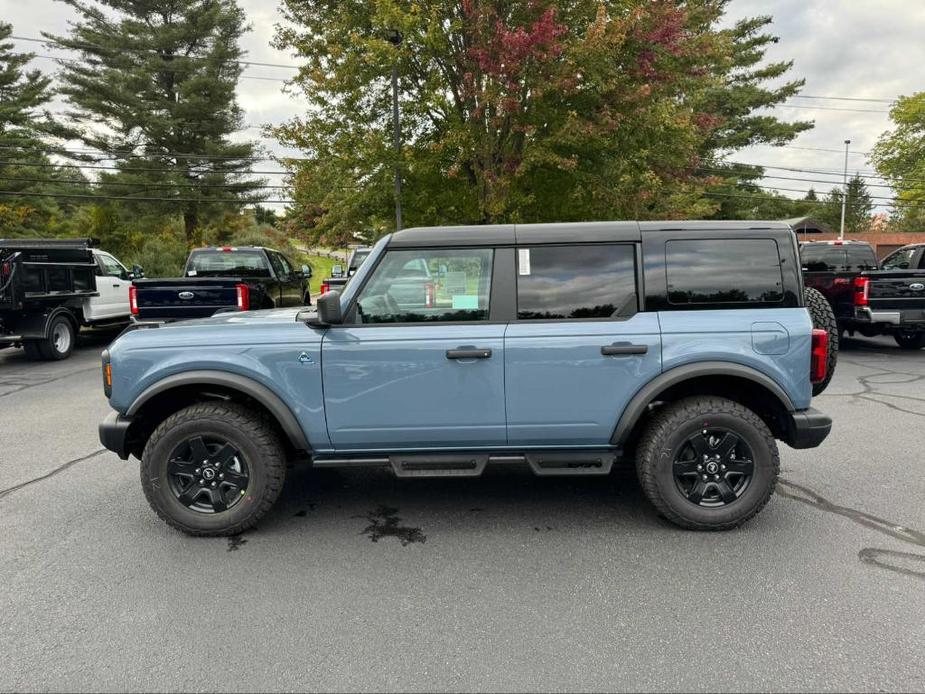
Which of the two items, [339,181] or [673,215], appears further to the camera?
[673,215]

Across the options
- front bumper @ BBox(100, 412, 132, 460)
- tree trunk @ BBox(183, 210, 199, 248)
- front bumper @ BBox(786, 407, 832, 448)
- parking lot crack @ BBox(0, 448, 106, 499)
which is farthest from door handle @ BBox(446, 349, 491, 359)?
tree trunk @ BBox(183, 210, 199, 248)

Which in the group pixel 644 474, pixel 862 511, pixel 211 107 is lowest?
pixel 862 511

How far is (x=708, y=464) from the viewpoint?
3.57 m

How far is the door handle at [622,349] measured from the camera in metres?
3.48

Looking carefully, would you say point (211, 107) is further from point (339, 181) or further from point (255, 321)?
point (255, 321)

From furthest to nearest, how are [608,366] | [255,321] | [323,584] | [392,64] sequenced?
[392,64] < [255,321] < [608,366] < [323,584]

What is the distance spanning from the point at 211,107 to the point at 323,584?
35.1m

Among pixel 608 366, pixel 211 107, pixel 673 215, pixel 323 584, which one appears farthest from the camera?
pixel 211 107

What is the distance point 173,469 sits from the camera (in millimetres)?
3596

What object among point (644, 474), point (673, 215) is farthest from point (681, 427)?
point (673, 215)

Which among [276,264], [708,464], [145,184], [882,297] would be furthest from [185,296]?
[145,184]

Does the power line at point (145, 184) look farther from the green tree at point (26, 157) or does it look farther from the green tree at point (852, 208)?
the green tree at point (852, 208)

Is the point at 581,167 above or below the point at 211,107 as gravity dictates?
below

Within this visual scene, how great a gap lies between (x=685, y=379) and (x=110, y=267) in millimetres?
13754
